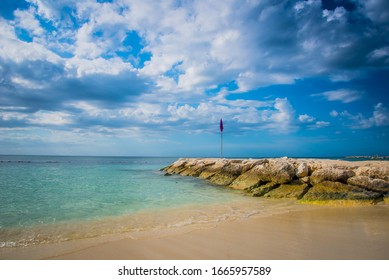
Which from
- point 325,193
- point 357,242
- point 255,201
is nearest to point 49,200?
point 255,201

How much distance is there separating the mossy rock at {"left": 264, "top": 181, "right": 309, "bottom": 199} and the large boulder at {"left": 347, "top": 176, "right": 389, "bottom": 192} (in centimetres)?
239

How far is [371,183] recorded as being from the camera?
11.8m

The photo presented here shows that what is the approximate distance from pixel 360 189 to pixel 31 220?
14406mm

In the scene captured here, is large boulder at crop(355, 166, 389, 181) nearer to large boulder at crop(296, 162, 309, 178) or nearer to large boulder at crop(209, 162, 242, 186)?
large boulder at crop(296, 162, 309, 178)

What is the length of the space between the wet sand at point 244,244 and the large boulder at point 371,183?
457cm

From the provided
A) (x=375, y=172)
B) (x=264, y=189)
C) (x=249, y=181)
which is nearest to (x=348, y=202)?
(x=375, y=172)

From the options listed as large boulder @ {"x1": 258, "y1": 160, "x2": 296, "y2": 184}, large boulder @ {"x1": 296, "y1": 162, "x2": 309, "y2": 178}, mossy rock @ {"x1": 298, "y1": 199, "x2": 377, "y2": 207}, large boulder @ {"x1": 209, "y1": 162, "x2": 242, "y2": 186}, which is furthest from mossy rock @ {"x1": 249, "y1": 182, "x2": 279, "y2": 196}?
large boulder @ {"x1": 209, "y1": 162, "x2": 242, "y2": 186}

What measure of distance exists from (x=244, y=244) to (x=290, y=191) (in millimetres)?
8628

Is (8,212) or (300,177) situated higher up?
(300,177)

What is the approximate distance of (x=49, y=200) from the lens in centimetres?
1201

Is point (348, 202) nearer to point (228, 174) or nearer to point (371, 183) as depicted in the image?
point (371, 183)

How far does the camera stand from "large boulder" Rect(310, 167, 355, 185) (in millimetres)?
12432

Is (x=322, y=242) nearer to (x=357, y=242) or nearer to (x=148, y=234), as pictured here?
(x=357, y=242)
